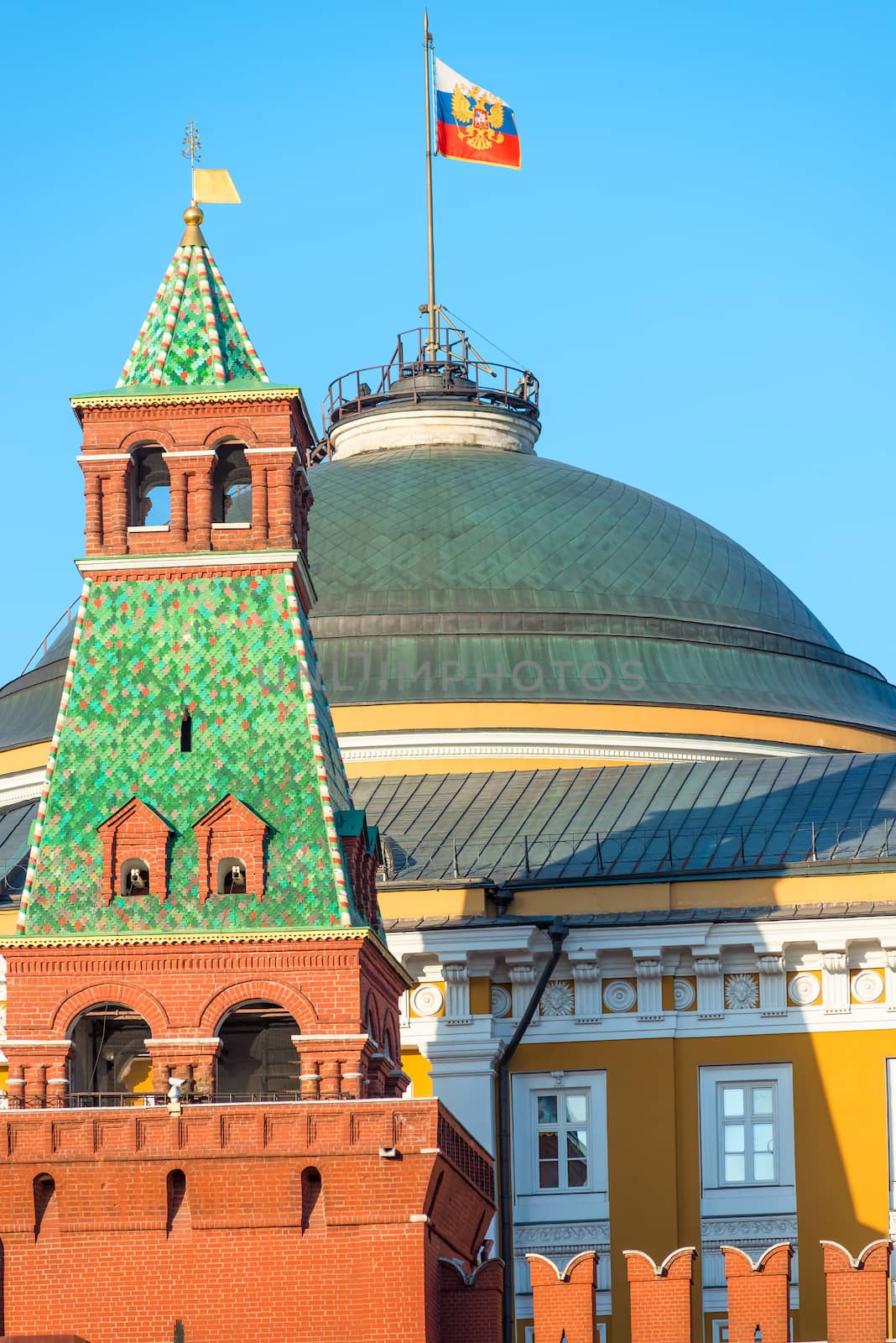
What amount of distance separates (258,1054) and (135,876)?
2773mm

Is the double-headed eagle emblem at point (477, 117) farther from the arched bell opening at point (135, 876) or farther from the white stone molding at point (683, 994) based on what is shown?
the arched bell opening at point (135, 876)

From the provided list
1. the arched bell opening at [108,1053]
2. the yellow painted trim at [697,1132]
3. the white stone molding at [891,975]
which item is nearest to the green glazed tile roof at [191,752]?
the arched bell opening at [108,1053]

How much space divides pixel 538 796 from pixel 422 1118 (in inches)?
584

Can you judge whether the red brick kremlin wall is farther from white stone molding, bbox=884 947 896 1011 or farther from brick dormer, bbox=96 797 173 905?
white stone molding, bbox=884 947 896 1011

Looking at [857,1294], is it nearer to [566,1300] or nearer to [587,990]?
[566,1300]

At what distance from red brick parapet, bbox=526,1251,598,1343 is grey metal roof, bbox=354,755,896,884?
414 inches

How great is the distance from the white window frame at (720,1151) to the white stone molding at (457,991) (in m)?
3.23

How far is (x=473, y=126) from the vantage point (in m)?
69.3

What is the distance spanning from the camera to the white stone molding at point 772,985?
49.2m

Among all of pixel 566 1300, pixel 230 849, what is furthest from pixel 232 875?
pixel 566 1300

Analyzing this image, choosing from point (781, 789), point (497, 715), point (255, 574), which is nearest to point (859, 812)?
point (781, 789)

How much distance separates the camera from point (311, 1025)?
42.1 metres

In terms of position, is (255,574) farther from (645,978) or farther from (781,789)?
(781,789)

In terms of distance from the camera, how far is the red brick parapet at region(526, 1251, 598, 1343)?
40375 mm
